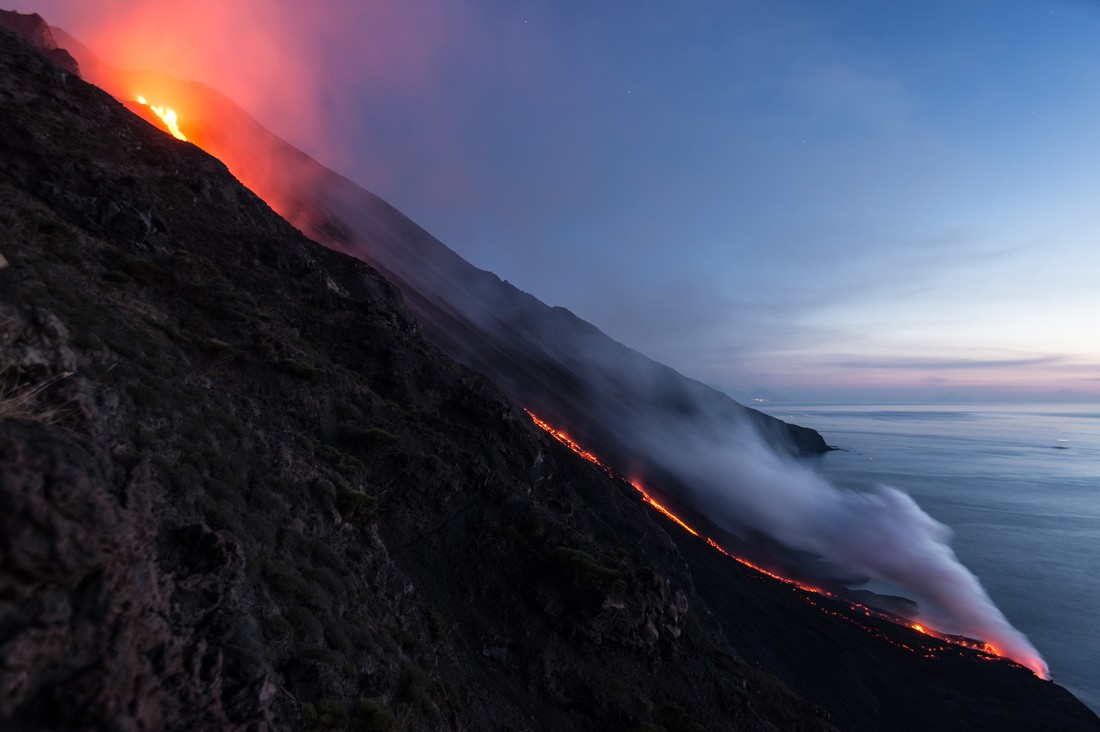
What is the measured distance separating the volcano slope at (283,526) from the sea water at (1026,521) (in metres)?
21.5

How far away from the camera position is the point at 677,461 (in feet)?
262

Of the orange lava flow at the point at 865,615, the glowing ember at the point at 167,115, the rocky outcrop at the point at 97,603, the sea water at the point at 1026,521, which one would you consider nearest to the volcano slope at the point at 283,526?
the rocky outcrop at the point at 97,603

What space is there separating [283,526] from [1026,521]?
112313 millimetres

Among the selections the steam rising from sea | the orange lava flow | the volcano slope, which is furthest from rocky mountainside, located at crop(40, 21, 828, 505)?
the volcano slope

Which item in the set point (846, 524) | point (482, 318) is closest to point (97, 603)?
point (482, 318)

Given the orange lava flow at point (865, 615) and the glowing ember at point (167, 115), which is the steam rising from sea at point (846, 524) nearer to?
the orange lava flow at point (865, 615)

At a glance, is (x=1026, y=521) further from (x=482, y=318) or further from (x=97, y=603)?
(x=97, y=603)

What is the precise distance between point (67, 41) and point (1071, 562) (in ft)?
574

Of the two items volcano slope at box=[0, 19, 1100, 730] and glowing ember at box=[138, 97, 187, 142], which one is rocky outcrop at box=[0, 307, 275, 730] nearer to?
volcano slope at box=[0, 19, 1100, 730]

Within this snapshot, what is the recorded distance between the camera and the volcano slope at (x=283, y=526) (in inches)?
201

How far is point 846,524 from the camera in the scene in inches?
3125

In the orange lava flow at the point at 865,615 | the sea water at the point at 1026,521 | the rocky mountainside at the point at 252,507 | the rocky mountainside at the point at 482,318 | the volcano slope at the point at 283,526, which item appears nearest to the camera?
the rocky mountainside at the point at 252,507

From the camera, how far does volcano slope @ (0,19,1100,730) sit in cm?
511

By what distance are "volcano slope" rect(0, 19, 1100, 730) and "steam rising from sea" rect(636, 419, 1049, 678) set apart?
53.0 feet
